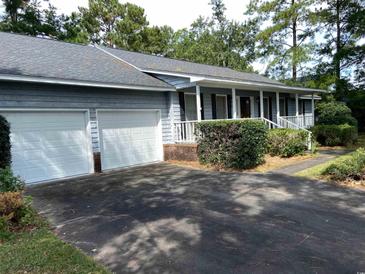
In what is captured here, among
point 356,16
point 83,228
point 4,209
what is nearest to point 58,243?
point 83,228

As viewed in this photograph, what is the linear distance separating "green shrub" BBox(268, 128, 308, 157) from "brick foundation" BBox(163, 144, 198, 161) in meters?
2.95

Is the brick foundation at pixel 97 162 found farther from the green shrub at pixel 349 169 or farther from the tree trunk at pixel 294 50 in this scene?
the tree trunk at pixel 294 50

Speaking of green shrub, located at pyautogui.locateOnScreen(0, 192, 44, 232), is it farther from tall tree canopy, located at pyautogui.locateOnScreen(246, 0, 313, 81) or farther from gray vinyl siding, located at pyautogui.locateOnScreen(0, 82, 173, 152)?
tall tree canopy, located at pyautogui.locateOnScreen(246, 0, 313, 81)

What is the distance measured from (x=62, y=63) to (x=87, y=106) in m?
1.82

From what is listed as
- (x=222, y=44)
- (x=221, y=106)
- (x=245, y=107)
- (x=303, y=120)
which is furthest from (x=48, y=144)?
(x=222, y=44)

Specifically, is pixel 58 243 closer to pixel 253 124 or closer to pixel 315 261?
pixel 315 261

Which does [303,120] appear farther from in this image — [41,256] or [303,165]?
[41,256]

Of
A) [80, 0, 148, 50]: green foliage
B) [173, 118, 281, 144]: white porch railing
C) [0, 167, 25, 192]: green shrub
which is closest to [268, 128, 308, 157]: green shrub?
[173, 118, 281, 144]: white porch railing

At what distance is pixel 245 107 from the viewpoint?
1578cm

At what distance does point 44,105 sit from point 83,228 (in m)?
4.91

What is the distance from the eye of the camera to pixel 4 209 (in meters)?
4.40

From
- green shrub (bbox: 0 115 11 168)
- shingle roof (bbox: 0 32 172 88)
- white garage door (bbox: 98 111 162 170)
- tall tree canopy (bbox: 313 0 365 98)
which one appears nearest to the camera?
green shrub (bbox: 0 115 11 168)

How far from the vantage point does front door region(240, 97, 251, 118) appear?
15.6m

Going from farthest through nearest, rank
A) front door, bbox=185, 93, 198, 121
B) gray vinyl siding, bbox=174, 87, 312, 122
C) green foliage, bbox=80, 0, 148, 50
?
1. green foliage, bbox=80, 0, 148, 50
2. front door, bbox=185, 93, 198, 121
3. gray vinyl siding, bbox=174, 87, 312, 122
